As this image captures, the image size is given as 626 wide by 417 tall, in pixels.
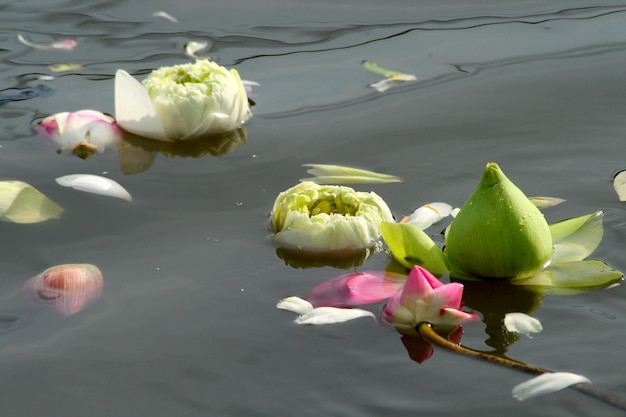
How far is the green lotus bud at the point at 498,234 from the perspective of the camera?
1.27 metres

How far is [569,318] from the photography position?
128 cm

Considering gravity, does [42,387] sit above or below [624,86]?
below

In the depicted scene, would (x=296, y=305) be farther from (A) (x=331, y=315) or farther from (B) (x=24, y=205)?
(B) (x=24, y=205)

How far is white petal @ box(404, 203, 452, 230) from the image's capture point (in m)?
1.54

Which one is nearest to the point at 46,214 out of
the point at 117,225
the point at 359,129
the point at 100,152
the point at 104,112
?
the point at 117,225

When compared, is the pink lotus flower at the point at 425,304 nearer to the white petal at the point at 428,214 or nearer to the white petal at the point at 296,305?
the white petal at the point at 296,305

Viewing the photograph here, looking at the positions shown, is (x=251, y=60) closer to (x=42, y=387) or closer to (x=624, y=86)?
(x=624, y=86)

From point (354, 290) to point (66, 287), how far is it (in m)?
0.43

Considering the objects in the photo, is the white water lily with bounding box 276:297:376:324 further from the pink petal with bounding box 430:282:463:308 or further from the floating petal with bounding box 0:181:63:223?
the floating petal with bounding box 0:181:63:223

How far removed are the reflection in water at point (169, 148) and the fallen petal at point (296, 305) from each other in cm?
63

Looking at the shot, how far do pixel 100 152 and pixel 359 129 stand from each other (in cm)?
55

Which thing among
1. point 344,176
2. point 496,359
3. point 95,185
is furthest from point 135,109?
point 496,359

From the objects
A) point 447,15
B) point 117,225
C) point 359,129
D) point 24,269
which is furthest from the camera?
point 447,15

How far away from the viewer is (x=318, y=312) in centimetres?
129
